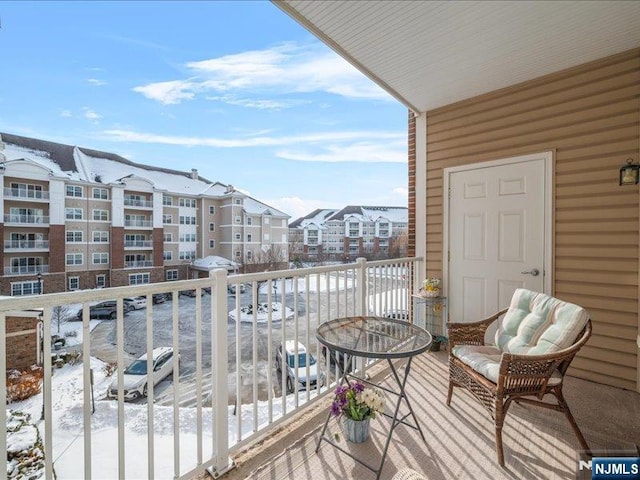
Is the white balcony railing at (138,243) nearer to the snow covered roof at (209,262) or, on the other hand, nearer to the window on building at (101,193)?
the window on building at (101,193)

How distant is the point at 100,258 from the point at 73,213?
306cm

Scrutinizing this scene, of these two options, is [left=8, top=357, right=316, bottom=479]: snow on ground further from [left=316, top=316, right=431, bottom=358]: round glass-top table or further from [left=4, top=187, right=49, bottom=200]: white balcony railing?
[left=4, top=187, right=49, bottom=200]: white balcony railing

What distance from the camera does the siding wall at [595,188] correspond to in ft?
8.38

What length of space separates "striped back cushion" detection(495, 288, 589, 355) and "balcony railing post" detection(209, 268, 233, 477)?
1.91 m

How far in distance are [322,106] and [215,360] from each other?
20705 millimetres

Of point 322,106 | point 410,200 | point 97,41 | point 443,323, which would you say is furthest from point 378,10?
point 97,41

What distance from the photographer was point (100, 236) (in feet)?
62.0

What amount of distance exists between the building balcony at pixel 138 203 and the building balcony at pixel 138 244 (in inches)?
93.6

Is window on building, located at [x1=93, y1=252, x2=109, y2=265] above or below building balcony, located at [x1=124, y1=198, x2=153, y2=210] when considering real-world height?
below

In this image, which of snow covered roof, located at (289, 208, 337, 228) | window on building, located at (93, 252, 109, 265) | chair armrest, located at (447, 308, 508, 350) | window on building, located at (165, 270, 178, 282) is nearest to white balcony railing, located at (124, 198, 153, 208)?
window on building, located at (93, 252, 109, 265)

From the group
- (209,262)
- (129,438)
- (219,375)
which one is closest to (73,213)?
(209,262)

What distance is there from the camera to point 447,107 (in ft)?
11.9

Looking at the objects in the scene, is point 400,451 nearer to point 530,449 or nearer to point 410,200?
point 530,449

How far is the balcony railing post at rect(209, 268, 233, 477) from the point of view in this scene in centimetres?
160
